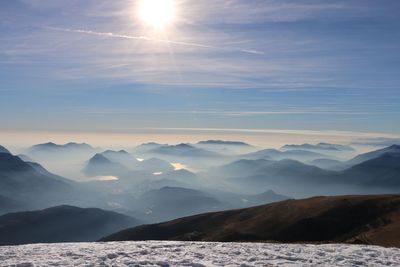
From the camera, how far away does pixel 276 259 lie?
29562 millimetres

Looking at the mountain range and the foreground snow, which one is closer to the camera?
the foreground snow

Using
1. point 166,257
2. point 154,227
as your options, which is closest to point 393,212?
point 166,257

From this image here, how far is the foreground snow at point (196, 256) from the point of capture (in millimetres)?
27375

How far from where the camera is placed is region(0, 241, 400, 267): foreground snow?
2738 centimetres

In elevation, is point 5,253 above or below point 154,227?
below

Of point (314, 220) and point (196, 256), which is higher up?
point (314, 220)

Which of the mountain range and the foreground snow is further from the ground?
the mountain range

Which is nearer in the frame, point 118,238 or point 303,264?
point 303,264

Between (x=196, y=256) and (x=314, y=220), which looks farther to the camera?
(x=314, y=220)

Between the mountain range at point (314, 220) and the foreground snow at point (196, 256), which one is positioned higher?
the mountain range at point (314, 220)

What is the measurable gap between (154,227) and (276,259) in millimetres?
122760

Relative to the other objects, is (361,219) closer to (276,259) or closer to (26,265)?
(276,259)

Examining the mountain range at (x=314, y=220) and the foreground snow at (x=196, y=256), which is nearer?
the foreground snow at (x=196, y=256)

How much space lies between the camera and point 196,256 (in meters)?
29.6
